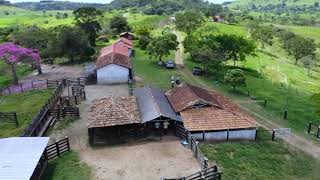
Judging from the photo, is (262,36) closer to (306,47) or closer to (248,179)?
(306,47)

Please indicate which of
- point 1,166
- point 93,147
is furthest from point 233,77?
point 1,166

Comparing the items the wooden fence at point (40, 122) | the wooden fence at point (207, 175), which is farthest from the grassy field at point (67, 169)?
the wooden fence at point (207, 175)

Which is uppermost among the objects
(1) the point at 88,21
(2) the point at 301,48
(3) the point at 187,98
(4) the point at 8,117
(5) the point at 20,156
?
(1) the point at 88,21

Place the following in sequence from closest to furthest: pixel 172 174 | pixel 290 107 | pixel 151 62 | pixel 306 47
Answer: pixel 172 174, pixel 290 107, pixel 151 62, pixel 306 47

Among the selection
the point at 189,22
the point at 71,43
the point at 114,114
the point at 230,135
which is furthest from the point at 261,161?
the point at 189,22

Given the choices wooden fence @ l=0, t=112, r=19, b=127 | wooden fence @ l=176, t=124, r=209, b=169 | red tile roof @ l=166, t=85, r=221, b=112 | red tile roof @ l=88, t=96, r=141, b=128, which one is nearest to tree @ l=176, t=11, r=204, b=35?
red tile roof @ l=166, t=85, r=221, b=112

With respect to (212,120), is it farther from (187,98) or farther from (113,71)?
(113,71)

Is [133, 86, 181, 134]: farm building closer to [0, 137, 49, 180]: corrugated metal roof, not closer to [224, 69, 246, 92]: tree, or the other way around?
[0, 137, 49, 180]: corrugated metal roof
